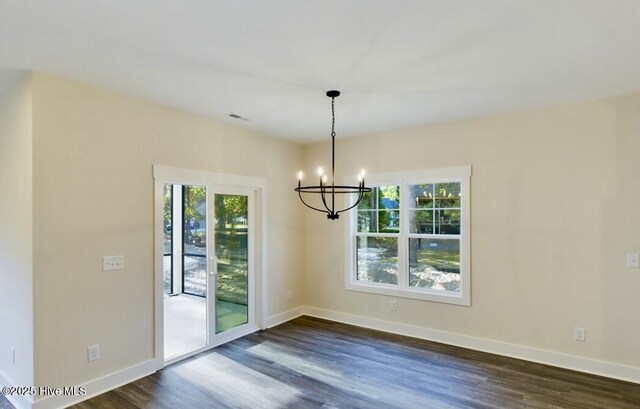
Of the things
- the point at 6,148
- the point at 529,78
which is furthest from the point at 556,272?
the point at 6,148

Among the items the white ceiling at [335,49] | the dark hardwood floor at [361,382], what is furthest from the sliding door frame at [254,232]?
the white ceiling at [335,49]

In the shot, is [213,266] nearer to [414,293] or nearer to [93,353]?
[93,353]

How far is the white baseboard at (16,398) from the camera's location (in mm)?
2791

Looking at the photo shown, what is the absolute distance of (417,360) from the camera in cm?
386

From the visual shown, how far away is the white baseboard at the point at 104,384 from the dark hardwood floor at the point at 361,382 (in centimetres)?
7

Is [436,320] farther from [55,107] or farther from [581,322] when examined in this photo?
[55,107]

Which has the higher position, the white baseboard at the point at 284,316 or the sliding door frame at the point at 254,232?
the sliding door frame at the point at 254,232

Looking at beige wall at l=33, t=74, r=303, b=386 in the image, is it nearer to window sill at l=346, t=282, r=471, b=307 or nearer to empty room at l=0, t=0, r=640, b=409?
empty room at l=0, t=0, r=640, b=409

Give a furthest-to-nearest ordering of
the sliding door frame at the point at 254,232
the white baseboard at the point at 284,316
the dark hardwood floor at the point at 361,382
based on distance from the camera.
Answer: the white baseboard at the point at 284,316
the sliding door frame at the point at 254,232
the dark hardwood floor at the point at 361,382

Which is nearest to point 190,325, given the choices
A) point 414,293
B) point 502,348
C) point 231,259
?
point 231,259

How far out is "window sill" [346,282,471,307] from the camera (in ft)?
14.1

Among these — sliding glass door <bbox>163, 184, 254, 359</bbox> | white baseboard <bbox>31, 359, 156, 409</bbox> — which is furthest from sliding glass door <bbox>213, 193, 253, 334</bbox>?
white baseboard <bbox>31, 359, 156, 409</bbox>

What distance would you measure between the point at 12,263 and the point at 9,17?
2105mm

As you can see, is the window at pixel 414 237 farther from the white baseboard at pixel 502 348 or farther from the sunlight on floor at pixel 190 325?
the sunlight on floor at pixel 190 325
